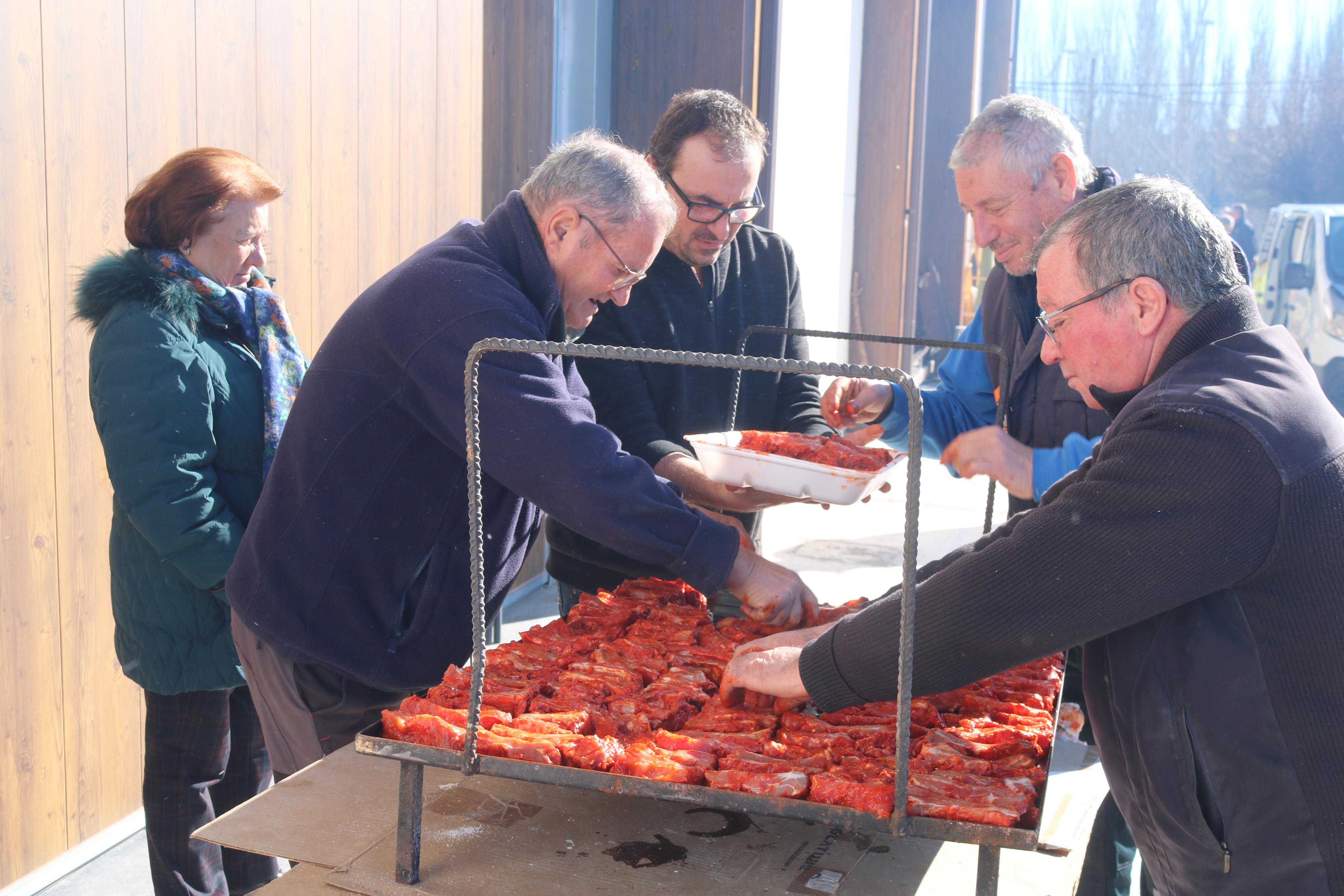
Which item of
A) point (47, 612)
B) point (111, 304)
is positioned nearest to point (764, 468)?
point (111, 304)

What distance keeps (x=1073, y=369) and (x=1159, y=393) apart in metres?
0.29

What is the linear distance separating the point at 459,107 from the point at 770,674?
3644 millimetres

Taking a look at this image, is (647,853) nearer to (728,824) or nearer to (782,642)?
(728,824)

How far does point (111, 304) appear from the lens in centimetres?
259

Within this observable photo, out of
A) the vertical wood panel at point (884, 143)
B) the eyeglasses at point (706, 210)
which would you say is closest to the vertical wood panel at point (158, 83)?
the eyeglasses at point (706, 210)

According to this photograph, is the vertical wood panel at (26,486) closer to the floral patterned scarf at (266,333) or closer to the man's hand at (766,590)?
the floral patterned scarf at (266,333)

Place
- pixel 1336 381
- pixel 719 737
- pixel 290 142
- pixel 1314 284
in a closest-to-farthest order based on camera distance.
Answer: pixel 719 737
pixel 290 142
pixel 1336 381
pixel 1314 284

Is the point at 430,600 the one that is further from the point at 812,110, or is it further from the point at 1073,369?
the point at 812,110

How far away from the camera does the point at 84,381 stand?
9.57ft

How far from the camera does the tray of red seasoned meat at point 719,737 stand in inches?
55.9

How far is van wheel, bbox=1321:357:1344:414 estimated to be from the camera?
898cm

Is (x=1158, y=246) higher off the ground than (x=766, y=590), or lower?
higher

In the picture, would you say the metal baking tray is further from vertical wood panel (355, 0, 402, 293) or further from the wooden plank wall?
vertical wood panel (355, 0, 402, 293)

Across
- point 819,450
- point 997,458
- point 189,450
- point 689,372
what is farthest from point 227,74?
point 997,458
